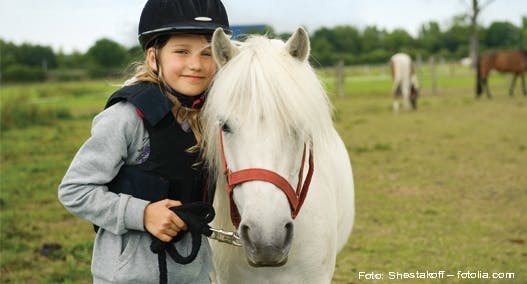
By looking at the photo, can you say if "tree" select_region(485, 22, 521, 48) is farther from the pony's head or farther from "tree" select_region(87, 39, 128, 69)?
the pony's head

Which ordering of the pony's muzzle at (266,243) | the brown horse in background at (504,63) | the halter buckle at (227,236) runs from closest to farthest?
the pony's muzzle at (266,243)
the halter buckle at (227,236)
the brown horse in background at (504,63)

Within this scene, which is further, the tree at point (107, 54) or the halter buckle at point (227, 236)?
the tree at point (107, 54)

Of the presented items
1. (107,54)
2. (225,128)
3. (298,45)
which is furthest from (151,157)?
(107,54)

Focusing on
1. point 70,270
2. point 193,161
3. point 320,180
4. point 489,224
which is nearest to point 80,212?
point 193,161

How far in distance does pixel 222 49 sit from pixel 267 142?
0.40 meters

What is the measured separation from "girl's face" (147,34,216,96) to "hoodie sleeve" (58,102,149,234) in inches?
10.6

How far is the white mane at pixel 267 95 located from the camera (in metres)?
1.75

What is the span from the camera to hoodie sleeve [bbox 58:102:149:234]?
1.78 m

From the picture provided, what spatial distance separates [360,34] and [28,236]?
46.1m

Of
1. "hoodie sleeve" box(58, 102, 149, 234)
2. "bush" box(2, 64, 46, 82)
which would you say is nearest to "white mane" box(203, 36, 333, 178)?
"hoodie sleeve" box(58, 102, 149, 234)

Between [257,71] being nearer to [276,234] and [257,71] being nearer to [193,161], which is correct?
[193,161]

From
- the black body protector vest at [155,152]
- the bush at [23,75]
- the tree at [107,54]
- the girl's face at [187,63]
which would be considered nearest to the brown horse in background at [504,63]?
the girl's face at [187,63]

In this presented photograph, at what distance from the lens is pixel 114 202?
179cm

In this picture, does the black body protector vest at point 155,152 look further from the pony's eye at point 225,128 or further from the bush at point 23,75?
the bush at point 23,75
